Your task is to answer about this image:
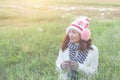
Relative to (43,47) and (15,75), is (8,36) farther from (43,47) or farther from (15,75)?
(15,75)

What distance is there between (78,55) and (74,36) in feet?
0.81

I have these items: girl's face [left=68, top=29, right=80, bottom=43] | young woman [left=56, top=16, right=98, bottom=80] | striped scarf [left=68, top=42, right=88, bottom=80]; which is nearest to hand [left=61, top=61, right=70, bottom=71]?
young woman [left=56, top=16, right=98, bottom=80]

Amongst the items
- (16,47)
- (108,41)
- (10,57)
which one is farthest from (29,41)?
(108,41)

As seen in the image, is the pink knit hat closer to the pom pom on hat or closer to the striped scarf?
the pom pom on hat

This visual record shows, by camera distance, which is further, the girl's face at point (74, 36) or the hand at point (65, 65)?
the girl's face at point (74, 36)

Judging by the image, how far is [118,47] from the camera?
6297 millimetres

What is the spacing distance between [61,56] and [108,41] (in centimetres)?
250

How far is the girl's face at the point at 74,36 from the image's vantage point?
4551mm

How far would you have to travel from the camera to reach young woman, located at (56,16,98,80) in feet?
14.6

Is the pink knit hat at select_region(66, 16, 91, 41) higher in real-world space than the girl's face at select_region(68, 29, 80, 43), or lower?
higher

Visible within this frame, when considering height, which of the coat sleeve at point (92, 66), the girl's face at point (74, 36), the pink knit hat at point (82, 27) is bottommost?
the coat sleeve at point (92, 66)

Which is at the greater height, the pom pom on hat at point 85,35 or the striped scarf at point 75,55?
the pom pom on hat at point 85,35

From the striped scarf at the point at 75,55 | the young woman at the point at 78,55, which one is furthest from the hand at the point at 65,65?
the striped scarf at the point at 75,55

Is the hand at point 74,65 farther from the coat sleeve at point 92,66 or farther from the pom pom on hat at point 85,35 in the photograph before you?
the pom pom on hat at point 85,35
